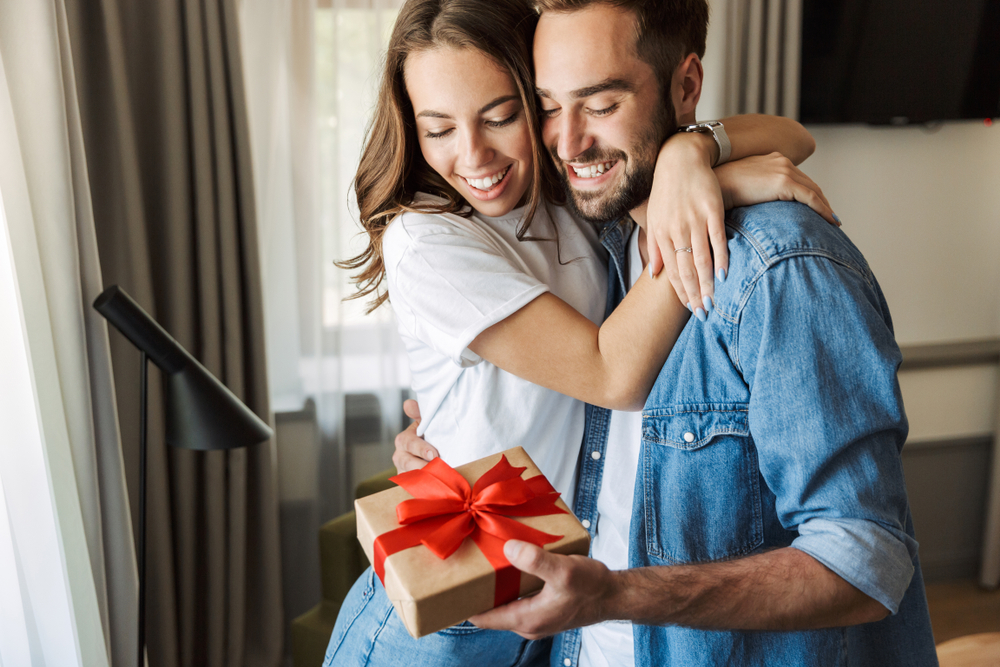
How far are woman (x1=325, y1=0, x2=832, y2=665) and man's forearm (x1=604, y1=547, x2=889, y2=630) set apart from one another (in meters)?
0.29

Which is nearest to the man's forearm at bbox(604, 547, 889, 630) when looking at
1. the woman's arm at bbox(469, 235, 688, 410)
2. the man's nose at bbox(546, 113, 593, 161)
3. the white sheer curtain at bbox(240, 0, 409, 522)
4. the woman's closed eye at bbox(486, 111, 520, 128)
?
the woman's arm at bbox(469, 235, 688, 410)

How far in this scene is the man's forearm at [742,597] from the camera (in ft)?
2.54

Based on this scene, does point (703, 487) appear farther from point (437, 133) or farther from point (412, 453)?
point (437, 133)

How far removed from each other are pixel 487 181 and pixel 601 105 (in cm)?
23

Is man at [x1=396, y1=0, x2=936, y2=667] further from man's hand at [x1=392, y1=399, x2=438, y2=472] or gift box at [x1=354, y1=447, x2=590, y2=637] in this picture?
man's hand at [x1=392, y1=399, x2=438, y2=472]

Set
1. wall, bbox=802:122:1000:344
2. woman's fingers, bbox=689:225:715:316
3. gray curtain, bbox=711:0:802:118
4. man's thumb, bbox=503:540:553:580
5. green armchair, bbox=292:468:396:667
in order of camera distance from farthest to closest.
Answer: wall, bbox=802:122:1000:344 < gray curtain, bbox=711:0:802:118 < green armchair, bbox=292:468:396:667 < woman's fingers, bbox=689:225:715:316 < man's thumb, bbox=503:540:553:580

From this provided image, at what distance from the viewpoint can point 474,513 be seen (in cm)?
82

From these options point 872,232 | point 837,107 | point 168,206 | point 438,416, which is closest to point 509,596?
point 438,416

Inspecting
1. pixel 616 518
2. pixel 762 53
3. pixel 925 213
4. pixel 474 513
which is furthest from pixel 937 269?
pixel 474 513

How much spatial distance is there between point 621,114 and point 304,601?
2.46 meters

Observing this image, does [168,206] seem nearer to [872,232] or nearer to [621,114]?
[621,114]

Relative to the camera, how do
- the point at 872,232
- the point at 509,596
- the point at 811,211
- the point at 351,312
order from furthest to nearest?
the point at 872,232, the point at 351,312, the point at 811,211, the point at 509,596

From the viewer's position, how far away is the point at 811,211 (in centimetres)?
90

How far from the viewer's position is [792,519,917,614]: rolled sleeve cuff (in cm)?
77
